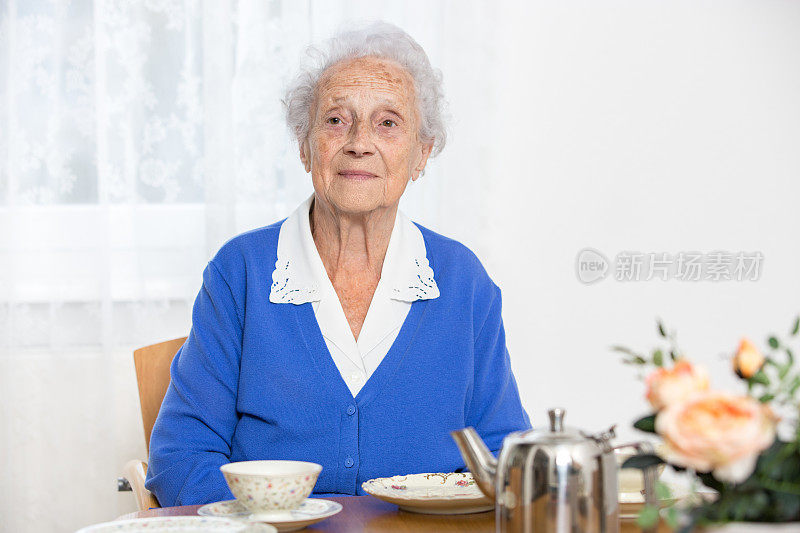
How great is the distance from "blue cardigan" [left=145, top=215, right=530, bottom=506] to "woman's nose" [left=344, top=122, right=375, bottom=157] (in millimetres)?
249

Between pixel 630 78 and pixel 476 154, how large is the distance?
57 centimetres

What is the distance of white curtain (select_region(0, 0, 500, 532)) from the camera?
2.43m

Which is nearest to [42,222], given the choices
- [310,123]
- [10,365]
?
[10,365]

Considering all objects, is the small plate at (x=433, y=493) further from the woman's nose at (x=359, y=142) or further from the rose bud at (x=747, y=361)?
the woman's nose at (x=359, y=142)

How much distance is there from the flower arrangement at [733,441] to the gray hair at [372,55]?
1.12m

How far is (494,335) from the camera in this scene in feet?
5.49

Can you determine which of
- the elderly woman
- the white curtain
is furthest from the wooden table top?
the white curtain

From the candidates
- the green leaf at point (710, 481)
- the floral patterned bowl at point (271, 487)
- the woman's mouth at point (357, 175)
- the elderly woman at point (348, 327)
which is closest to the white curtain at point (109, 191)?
the elderly woman at point (348, 327)

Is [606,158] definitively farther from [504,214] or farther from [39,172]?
[39,172]

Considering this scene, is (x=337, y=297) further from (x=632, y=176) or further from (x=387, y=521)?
(x=632, y=176)

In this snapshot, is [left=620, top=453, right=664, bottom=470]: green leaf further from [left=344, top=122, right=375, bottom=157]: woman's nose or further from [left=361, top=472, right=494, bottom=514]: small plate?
[left=344, top=122, right=375, bottom=157]: woman's nose

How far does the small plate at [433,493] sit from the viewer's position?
Answer: 1.12m

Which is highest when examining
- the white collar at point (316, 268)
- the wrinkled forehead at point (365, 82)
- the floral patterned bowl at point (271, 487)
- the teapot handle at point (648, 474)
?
the wrinkled forehead at point (365, 82)

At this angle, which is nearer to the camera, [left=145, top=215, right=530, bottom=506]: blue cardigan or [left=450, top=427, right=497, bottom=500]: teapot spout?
[left=450, top=427, right=497, bottom=500]: teapot spout
